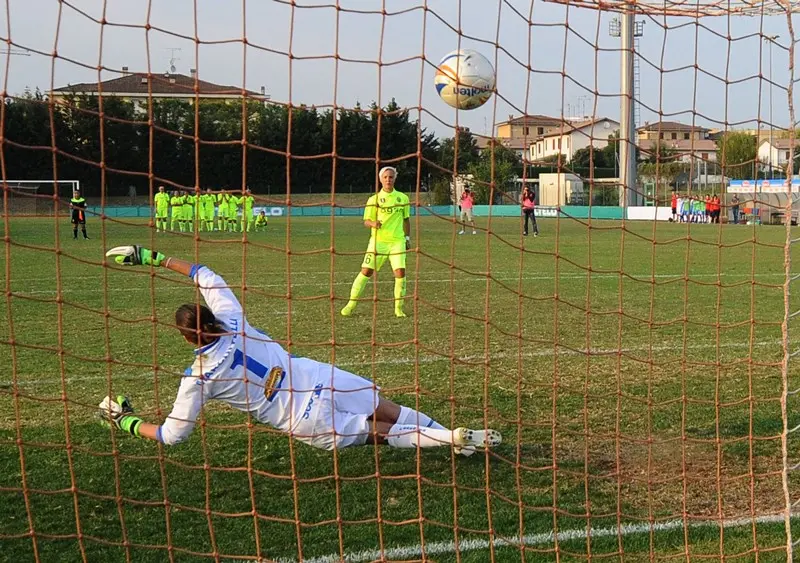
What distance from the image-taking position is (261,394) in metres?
4.44

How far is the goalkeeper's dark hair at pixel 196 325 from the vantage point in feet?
13.7

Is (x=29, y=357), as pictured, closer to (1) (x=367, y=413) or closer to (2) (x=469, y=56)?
(1) (x=367, y=413)

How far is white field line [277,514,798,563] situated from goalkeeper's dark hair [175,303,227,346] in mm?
1171

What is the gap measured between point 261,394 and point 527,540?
1539mm

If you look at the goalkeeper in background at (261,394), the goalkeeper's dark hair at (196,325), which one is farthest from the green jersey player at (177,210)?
the goalkeeper's dark hair at (196,325)

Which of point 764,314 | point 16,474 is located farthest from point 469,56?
point 764,314

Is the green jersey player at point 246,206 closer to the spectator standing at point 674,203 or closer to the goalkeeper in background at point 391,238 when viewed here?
the goalkeeper in background at point 391,238

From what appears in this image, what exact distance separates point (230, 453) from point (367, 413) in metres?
0.90

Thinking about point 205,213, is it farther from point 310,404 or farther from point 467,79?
point 310,404

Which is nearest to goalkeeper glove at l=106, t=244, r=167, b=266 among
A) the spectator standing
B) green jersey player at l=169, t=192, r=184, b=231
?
the spectator standing

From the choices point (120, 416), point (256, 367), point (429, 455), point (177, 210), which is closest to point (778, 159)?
point (429, 455)

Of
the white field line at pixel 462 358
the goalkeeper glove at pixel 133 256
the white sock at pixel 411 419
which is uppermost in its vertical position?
the goalkeeper glove at pixel 133 256

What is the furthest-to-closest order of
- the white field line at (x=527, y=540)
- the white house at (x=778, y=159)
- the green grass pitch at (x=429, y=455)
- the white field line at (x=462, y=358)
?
the white field line at (x=462, y=358) < the white house at (x=778, y=159) < the green grass pitch at (x=429, y=455) < the white field line at (x=527, y=540)

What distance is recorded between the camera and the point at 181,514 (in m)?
4.18
